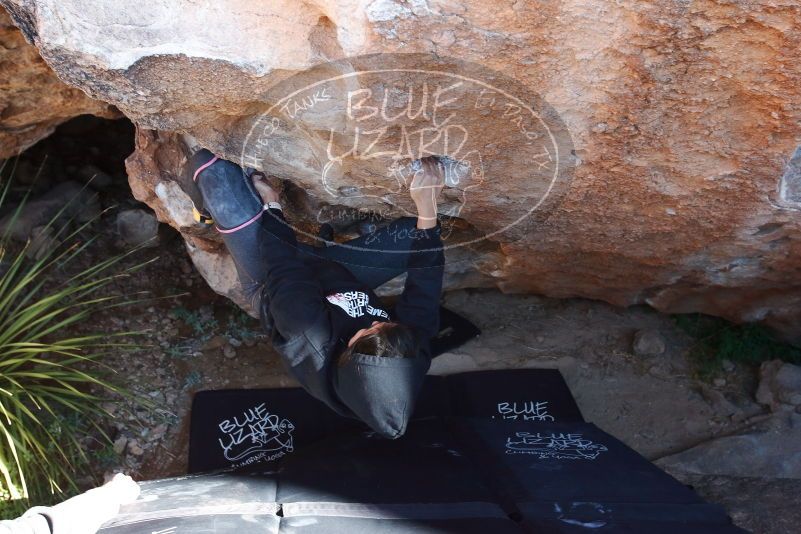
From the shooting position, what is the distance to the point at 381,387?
1.80 meters

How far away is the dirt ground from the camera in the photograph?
2781mm

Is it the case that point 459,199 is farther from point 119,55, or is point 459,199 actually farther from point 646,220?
point 119,55

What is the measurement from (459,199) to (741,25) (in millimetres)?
893

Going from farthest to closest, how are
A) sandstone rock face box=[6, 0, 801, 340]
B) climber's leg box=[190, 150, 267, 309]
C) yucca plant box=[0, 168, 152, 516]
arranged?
yucca plant box=[0, 168, 152, 516], climber's leg box=[190, 150, 267, 309], sandstone rock face box=[6, 0, 801, 340]

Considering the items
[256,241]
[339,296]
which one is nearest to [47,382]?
[256,241]

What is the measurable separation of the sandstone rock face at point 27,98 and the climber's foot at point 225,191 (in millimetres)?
613

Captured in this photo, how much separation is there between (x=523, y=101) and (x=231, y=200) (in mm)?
840

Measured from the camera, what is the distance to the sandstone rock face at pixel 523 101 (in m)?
1.60

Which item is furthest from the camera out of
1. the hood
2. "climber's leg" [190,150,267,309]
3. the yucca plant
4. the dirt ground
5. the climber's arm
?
the dirt ground

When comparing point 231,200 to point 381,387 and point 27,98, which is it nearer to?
point 381,387

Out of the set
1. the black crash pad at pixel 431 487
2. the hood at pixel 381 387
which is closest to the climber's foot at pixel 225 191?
the hood at pixel 381 387

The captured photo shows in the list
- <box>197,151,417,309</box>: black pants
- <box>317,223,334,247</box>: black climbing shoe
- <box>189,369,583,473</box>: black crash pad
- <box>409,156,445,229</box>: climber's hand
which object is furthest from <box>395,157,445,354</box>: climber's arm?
<box>189,369,583,473</box>: black crash pad

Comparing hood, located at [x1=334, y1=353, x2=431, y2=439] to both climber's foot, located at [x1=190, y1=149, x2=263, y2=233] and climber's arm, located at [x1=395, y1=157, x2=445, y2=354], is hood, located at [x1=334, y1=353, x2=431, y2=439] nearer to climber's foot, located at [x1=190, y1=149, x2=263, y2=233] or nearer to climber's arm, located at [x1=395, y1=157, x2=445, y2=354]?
climber's arm, located at [x1=395, y1=157, x2=445, y2=354]

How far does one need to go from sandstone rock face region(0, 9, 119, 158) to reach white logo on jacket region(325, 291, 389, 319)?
1124 millimetres
